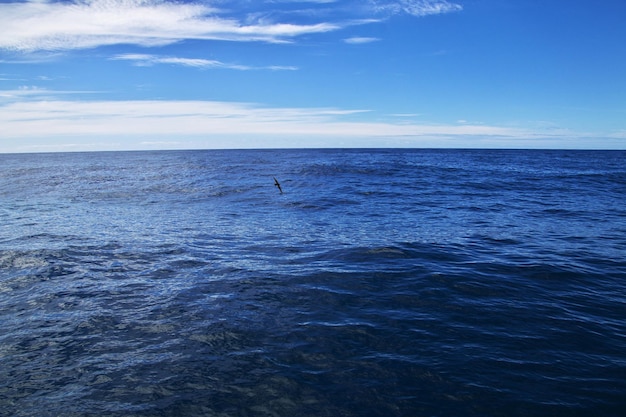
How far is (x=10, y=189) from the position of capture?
34812 mm

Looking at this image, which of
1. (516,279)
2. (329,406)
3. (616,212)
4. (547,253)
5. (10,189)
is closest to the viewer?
(329,406)

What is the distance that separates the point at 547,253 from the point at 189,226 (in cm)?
1548

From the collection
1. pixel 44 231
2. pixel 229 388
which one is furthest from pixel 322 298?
pixel 44 231

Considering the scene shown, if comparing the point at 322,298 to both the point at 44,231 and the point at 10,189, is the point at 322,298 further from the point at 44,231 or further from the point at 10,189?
the point at 10,189

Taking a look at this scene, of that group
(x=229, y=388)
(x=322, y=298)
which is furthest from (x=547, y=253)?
(x=229, y=388)

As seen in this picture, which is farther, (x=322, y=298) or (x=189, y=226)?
(x=189, y=226)

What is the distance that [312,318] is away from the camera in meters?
8.66

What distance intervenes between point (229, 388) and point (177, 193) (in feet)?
88.6

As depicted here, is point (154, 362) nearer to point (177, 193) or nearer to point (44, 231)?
point (44, 231)

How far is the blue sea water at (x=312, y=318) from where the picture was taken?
237 inches

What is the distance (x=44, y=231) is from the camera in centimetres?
1703

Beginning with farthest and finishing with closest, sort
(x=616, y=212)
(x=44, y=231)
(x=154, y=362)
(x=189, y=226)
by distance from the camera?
(x=616, y=212), (x=189, y=226), (x=44, y=231), (x=154, y=362)

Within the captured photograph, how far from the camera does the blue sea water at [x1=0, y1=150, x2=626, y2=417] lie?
6012 mm

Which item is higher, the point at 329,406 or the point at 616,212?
the point at 616,212
